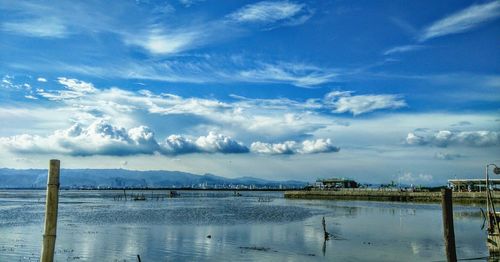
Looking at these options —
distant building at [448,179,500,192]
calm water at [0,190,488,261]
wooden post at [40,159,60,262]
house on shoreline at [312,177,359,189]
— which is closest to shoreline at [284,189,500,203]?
distant building at [448,179,500,192]

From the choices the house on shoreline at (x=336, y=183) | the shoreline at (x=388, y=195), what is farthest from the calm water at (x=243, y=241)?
the house on shoreline at (x=336, y=183)

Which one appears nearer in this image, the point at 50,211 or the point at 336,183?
the point at 50,211

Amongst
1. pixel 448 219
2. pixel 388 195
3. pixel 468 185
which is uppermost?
pixel 468 185

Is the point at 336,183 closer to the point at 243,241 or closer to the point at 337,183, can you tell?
the point at 337,183

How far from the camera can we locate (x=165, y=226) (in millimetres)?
53312

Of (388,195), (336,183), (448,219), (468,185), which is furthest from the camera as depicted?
(336,183)

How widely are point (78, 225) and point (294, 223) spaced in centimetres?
2680

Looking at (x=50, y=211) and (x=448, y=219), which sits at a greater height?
(x=50, y=211)

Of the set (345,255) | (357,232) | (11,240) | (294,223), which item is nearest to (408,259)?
(345,255)

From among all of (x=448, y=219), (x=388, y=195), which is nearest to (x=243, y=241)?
(x=448, y=219)

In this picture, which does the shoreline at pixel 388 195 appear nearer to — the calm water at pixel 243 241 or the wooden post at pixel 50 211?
the calm water at pixel 243 241

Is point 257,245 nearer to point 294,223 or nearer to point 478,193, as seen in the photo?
point 294,223

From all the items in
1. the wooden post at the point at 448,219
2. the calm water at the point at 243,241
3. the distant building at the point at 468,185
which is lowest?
the calm water at the point at 243,241

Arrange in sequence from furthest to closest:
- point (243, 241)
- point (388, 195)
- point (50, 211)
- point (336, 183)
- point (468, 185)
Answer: point (336, 183) → point (388, 195) → point (468, 185) → point (243, 241) → point (50, 211)
